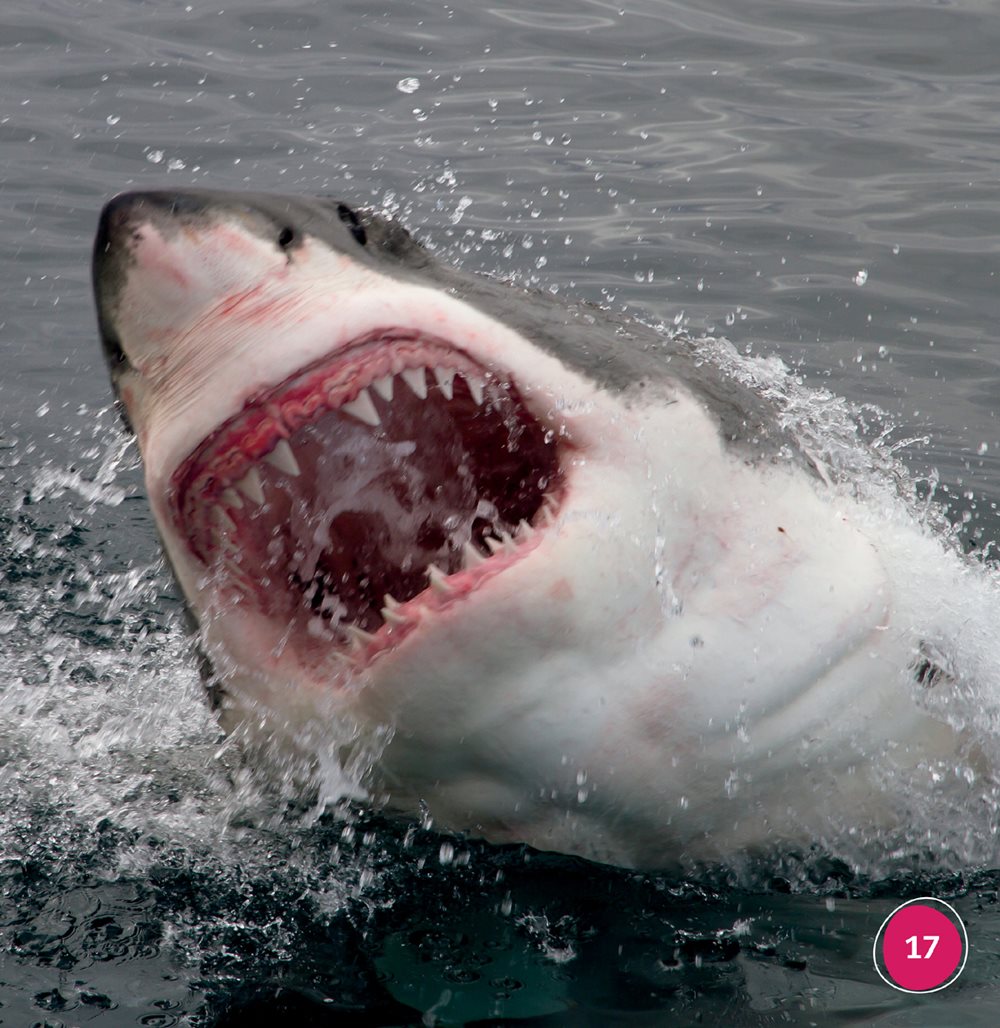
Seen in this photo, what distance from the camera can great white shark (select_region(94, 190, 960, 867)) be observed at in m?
1.91

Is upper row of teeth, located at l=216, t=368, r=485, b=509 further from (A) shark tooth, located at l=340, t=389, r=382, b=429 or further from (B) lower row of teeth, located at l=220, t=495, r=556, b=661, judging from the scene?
(B) lower row of teeth, located at l=220, t=495, r=556, b=661

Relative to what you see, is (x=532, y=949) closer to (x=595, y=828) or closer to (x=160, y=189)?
(x=595, y=828)

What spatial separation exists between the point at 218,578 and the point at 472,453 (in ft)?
1.43

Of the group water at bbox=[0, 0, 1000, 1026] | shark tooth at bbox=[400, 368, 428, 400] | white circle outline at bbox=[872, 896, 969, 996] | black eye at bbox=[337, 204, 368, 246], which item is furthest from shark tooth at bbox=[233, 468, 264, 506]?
white circle outline at bbox=[872, 896, 969, 996]

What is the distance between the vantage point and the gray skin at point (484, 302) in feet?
6.34

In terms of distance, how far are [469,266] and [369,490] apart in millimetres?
4050

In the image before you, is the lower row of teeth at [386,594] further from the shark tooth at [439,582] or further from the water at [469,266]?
the water at [469,266]

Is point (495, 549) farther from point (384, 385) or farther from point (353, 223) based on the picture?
point (353, 223)

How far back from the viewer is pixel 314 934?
238 cm

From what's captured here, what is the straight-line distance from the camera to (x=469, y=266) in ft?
20.5

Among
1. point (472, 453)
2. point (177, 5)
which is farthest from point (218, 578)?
point (177, 5)

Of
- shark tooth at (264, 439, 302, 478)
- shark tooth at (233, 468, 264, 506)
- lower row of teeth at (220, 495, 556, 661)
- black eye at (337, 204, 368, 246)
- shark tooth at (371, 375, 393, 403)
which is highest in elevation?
black eye at (337, 204, 368, 246)

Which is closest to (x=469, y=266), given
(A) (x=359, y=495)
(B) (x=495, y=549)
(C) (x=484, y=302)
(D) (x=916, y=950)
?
(A) (x=359, y=495)

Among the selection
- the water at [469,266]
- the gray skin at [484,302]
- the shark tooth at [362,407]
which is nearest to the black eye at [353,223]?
the gray skin at [484,302]
